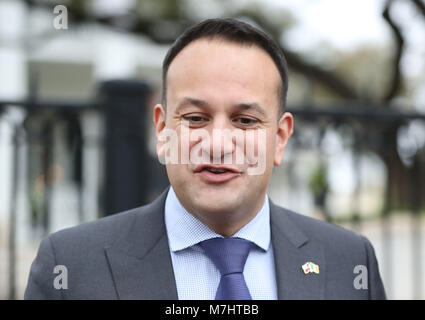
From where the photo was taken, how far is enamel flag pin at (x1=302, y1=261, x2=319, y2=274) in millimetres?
1681

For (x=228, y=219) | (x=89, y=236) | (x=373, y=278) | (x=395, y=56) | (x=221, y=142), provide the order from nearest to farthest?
(x=221, y=142) → (x=228, y=219) → (x=89, y=236) → (x=373, y=278) → (x=395, y=56)

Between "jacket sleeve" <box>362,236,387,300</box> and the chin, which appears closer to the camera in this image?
the chin

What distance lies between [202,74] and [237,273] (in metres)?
0.55

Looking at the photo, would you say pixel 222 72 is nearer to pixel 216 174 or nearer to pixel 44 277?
pixel 216 174

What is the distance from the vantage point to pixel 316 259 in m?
1.73

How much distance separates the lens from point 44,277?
163 cm

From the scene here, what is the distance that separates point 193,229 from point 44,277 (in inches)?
17.9

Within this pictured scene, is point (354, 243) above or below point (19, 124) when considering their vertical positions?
below

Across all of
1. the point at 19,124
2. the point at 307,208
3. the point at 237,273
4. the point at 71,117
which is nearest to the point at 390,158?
the point at 71,117

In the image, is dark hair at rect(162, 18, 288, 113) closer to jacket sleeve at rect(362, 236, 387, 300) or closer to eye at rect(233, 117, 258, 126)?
eye at rect(233, 117, 258, 126)

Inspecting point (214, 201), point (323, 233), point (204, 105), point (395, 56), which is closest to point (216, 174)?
point (214, 201)

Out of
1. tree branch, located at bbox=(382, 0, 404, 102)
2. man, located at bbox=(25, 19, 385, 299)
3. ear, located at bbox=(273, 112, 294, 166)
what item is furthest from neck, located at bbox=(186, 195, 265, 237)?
tree branch, located at bbox=(382, 0, 404, 102)

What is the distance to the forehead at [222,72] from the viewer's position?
1.45 meters

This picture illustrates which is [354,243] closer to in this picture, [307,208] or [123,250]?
[123,250]
